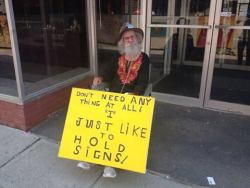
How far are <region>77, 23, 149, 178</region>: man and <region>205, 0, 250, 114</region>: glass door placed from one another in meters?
1.24

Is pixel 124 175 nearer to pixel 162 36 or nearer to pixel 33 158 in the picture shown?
pixel 33 158

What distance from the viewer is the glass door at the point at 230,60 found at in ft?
10.6

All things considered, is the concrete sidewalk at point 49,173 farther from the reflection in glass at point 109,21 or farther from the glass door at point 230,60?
the reflection in glass at point 109,21

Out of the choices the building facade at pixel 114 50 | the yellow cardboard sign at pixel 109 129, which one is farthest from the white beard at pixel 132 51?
the building facade at pixel 114 50

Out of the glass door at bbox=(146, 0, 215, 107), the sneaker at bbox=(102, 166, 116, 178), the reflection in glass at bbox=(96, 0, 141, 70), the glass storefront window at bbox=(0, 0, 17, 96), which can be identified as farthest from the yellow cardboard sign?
the reflection in glass at bbox=(96, 0, 141, 70)

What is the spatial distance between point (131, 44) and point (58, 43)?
1969 mm

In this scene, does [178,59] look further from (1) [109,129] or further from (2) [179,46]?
(1) [109,129]

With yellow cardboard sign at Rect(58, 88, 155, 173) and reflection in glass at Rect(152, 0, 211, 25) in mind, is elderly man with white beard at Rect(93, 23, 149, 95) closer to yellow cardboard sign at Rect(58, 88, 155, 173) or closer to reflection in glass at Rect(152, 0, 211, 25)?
yellow cardboard sign at Rect(58, 88, 155, 173)

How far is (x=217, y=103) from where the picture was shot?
3559 millimetres

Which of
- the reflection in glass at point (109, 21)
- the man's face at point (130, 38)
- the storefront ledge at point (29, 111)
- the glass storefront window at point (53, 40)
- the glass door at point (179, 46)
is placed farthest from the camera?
the reflection in glass at point (109, 21)

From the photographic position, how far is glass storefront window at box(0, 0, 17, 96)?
3050mm

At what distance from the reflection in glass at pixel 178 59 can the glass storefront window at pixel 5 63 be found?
195 cm

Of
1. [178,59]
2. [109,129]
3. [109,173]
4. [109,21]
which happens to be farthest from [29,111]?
[178,59]

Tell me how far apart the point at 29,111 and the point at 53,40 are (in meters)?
1.51
